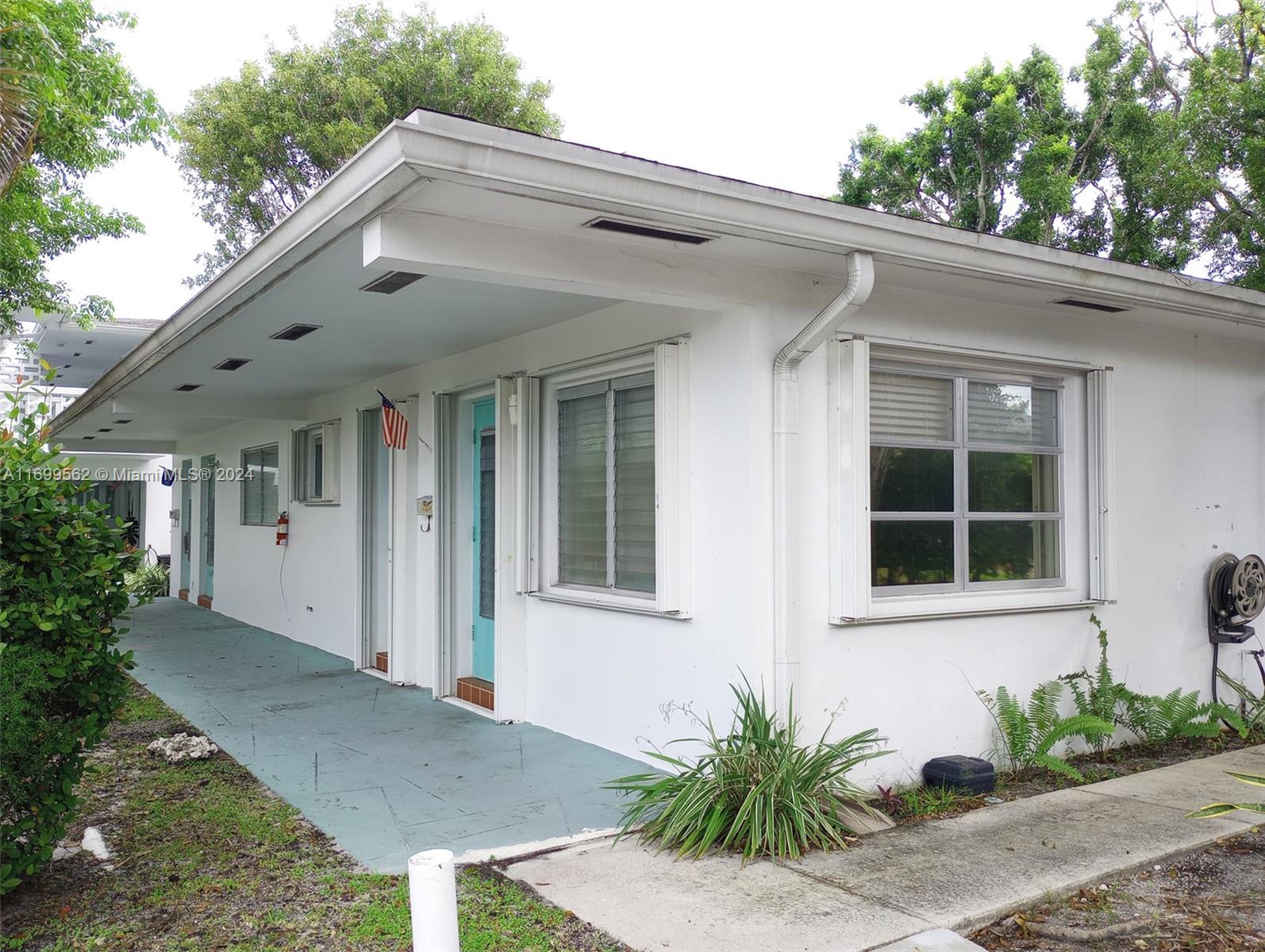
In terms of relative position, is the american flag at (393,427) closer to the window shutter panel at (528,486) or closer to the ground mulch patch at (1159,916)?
the window shutter panel at (528,486)

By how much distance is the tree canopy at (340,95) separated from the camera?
63.0ft

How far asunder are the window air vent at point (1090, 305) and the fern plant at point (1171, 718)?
2.22m

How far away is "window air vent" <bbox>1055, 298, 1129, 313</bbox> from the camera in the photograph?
5.50 m

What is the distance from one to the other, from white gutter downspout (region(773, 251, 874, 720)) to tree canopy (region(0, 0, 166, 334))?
5893 millimetres

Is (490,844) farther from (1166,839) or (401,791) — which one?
(1166,839)

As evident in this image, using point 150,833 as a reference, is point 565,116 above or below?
above

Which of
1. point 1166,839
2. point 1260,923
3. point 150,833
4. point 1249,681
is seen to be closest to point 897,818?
point 1166,839

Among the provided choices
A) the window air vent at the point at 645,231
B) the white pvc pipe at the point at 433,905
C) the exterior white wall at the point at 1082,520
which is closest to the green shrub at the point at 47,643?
the white pvc pipe at the point at 433,905

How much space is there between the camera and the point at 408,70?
62.7 ft

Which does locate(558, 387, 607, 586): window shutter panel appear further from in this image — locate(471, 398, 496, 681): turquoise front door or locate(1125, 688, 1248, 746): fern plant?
locate(1125, 688, 1248, 746): fern plant

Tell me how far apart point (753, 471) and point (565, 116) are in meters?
18.0

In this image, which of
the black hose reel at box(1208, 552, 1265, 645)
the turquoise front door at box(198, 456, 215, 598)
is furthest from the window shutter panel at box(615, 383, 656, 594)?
the turquoise front door at box(198, 456, 215, 598)

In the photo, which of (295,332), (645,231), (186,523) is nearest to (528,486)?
(295,332)

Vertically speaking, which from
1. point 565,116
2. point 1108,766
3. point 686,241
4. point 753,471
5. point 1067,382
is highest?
point 565,116
